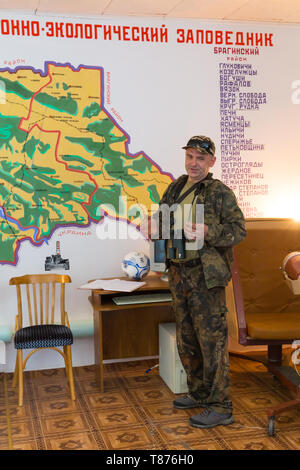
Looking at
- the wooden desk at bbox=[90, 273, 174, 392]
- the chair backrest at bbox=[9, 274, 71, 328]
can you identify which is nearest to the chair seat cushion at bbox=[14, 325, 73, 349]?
the chair backrest at bbox=[9, 274, 71, 328]

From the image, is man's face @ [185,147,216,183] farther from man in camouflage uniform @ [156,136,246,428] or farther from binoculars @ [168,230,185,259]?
binoculars @ [168,230,185,259]

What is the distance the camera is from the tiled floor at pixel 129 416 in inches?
124

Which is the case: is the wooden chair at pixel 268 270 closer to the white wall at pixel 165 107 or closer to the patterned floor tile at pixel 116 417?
the white wall at pixel 165 107

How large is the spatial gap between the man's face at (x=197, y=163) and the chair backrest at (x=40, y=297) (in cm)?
128

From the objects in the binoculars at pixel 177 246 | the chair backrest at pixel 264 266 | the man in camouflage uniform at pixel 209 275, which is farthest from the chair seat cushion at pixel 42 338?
the chair backrest at pixel 264 266

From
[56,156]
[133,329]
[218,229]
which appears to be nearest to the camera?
[218,229]

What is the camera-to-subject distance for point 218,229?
3.25 metres

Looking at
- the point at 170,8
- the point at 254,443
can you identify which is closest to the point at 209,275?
the point at 254,443

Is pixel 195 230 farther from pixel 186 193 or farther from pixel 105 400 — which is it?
pixel 105 400

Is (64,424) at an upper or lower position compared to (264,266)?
lower

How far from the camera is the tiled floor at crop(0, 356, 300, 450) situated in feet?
10.3

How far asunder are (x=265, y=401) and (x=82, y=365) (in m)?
1.50

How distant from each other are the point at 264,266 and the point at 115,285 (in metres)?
1.13

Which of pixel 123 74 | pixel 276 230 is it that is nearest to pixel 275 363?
pixel 276 230
